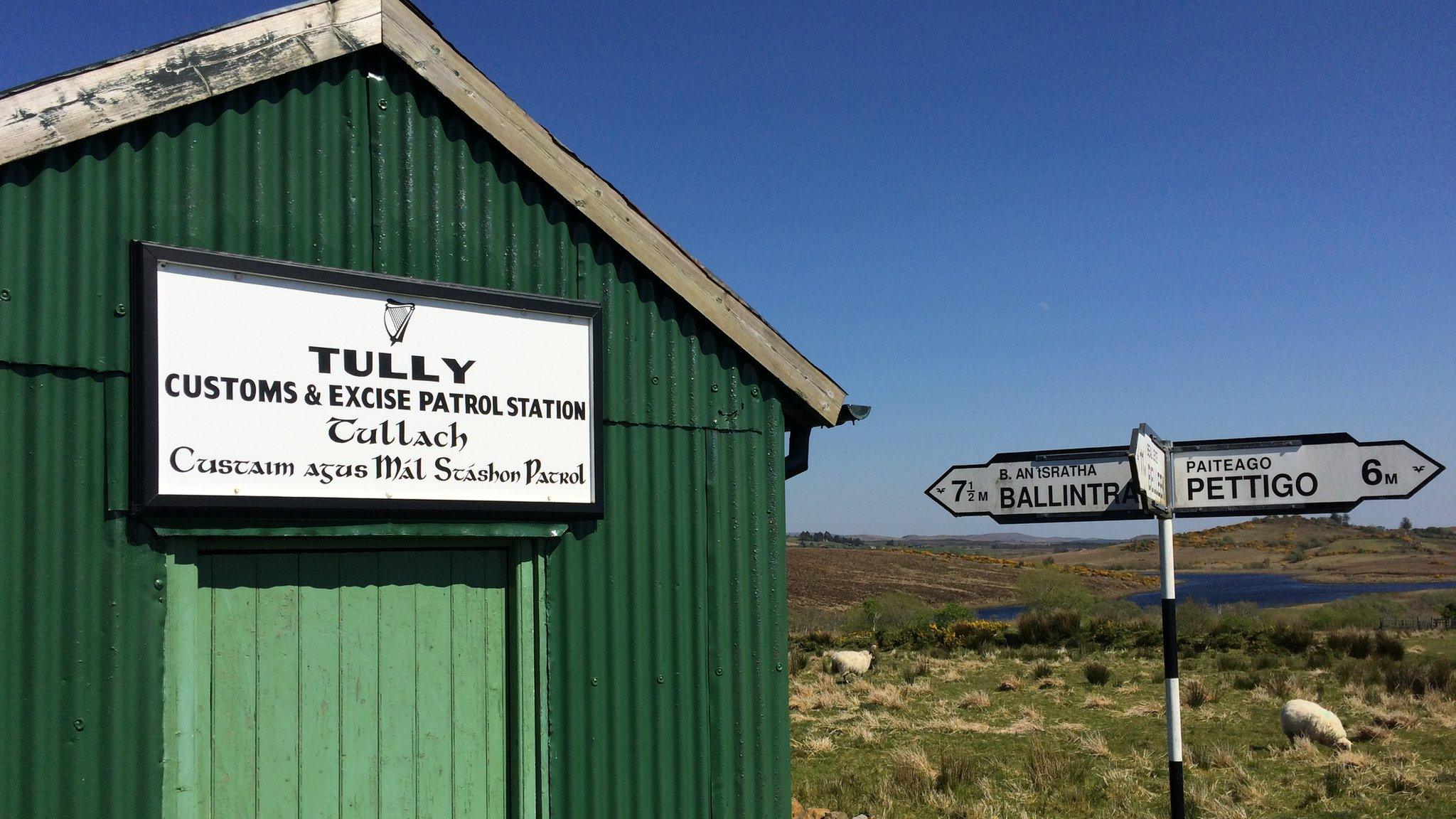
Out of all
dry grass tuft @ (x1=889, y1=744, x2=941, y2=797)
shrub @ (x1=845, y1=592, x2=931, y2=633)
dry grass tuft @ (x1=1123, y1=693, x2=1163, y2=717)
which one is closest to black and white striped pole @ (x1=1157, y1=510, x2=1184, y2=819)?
dry grass tuft @ (x1=889, y1=744, x2=941, y2=797)

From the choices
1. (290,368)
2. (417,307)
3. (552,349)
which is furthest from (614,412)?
(290,368)

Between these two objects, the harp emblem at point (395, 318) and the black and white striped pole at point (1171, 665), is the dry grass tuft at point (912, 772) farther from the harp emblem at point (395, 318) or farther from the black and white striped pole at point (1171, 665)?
the harp emblem at point (395, 318)

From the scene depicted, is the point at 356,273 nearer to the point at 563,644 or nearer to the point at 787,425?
the point at 563,644

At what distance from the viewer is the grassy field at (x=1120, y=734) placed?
11.1 metres

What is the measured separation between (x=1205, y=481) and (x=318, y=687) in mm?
5216

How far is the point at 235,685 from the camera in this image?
15.4ft

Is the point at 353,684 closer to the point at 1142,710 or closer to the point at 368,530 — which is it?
the point at 368,530

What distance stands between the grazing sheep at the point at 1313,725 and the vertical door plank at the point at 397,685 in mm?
12499

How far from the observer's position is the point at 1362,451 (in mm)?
6414

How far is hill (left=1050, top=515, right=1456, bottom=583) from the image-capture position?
121 m

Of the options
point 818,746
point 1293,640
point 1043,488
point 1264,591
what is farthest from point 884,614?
point 1264,591

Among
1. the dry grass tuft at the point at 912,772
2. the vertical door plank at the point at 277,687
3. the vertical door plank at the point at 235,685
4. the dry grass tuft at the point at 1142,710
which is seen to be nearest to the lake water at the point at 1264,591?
the dry grass tuft at the point at 1142,710

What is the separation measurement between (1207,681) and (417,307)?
18.9 m

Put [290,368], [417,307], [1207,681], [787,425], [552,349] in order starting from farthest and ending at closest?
[1207,681], [787,425], [552,349], [417,307], [290,368]
